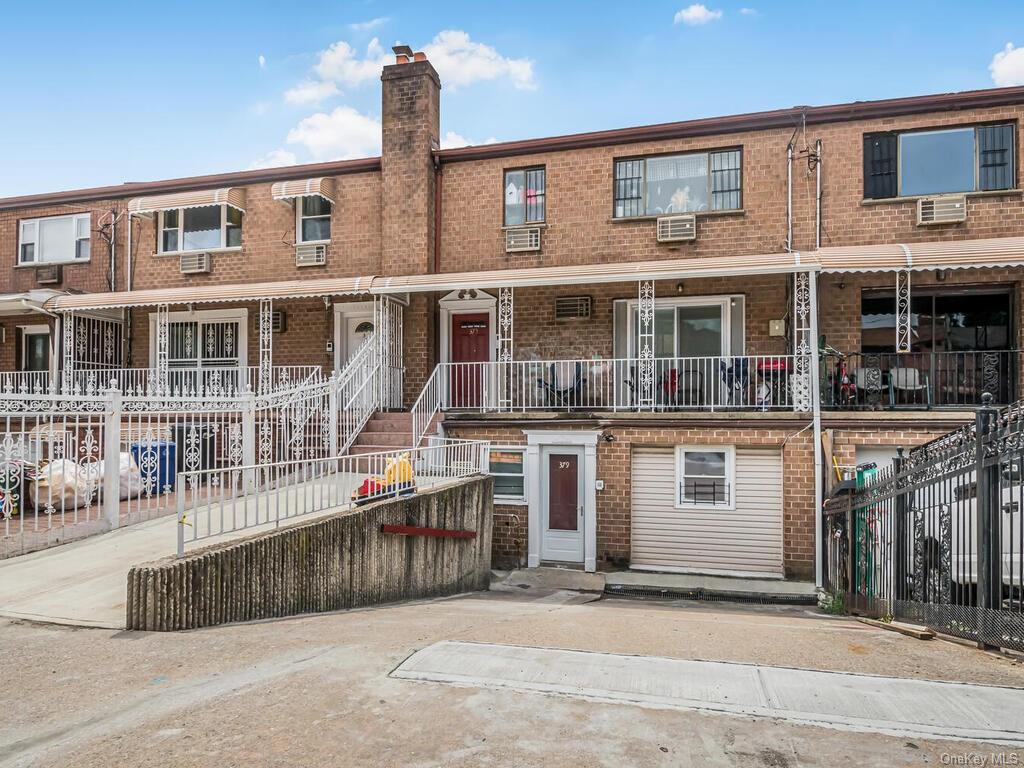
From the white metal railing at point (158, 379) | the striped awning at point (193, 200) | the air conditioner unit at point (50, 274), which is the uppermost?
the striped awning at point (193, 200)

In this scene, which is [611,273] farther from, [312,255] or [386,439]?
[312,255]

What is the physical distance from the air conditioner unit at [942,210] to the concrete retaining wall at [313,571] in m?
9.96

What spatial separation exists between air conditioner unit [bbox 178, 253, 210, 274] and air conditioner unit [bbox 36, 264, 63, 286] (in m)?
3.52

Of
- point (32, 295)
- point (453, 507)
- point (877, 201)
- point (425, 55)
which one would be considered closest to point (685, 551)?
point (453, 507)

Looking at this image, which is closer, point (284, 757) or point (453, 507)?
point (284, 757)

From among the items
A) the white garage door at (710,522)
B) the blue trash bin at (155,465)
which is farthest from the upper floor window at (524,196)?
the blue trash bin at (155,465)

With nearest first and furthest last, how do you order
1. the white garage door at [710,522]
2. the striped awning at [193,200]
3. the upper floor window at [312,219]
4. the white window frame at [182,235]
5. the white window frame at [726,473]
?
the white garage door at [710,522], the white window frame at [726,473], the striped awning at [193,200], the upper floor window at [312,219], the white window frame at [182,235]

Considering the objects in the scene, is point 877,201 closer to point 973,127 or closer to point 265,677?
point 973,127

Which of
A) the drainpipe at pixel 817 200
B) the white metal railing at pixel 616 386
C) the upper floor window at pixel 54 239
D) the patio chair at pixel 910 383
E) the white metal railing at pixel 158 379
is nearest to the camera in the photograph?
the white metal railing at pixel 616 386

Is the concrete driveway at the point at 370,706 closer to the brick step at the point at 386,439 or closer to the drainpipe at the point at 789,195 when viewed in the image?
Answer: the brick step at the point at 386,439

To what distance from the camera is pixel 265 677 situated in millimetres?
3945

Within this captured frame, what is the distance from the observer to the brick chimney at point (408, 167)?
48.9 ft

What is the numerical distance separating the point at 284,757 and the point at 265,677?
41.0 inches

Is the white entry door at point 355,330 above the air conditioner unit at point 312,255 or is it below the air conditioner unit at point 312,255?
below
